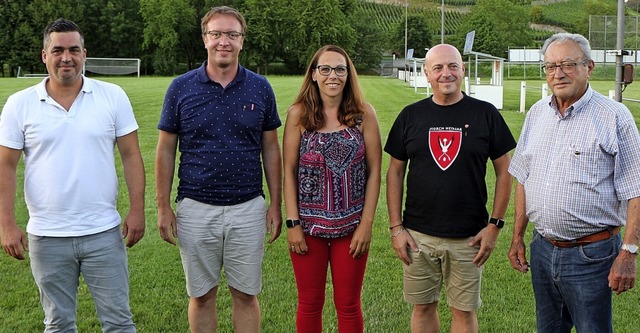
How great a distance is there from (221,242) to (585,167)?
2.05 m

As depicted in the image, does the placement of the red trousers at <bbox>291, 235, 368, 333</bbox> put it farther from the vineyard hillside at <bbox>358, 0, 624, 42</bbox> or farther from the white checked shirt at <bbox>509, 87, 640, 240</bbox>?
the vineyard hillside at <bbox>358, 0, 624, 42</bbox>

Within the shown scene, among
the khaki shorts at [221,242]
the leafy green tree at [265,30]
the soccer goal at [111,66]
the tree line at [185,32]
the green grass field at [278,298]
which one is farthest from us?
the leafy green tree at [265,30]

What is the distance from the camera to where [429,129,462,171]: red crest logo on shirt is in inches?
144

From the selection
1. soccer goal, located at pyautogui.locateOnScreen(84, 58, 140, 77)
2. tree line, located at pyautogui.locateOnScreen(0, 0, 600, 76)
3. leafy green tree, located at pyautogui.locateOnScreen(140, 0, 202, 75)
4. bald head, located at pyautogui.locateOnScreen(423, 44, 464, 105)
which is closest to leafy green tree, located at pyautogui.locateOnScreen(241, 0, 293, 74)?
tree line, located at pyautogui.locateOnScreen(0, 0, 600, 76)

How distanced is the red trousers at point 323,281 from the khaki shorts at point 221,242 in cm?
27

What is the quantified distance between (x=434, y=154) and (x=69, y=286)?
2.12m

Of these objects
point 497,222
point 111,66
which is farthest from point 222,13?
point 111,66

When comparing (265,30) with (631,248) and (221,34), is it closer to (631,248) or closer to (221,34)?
(221,34)

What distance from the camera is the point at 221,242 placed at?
13.0 feet

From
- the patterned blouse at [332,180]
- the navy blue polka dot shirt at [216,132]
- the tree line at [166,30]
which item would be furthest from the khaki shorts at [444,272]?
the tree line at [166,30]

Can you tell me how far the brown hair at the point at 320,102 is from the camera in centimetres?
382

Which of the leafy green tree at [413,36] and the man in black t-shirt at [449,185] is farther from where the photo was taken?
the leafy green tree at [413,36]

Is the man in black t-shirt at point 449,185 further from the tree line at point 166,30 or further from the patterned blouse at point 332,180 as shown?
the tree line at point 166,30

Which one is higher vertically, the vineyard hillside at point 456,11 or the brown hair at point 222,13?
the vineyard hillside at point 456,11
